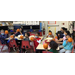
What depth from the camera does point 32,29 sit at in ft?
21.7

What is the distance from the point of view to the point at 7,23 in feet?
21.4

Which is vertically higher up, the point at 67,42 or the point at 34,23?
the point at 34,23

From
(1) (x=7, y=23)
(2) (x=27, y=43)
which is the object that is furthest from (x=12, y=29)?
(2) (x=27, y=43)

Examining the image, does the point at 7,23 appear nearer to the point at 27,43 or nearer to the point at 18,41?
the point at 18,41

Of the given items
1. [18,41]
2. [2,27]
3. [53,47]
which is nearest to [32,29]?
[2,27]

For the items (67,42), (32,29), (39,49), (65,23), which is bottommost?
(39,49)

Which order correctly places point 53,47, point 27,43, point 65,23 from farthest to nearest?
point 65,23 < point 27,43 < point 53,47

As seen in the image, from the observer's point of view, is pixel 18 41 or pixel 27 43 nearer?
pixel 27 43

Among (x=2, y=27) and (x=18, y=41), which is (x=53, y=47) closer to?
(x=18, y=41)

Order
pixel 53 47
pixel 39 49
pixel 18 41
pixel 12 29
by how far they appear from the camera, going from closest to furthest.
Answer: pixel 53 47
pixel 39 49
pixel 18 41
pixel 12 29

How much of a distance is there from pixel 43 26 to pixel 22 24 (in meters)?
1.60

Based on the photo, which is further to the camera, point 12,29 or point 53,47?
point 12,29

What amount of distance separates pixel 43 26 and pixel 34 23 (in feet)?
2.43

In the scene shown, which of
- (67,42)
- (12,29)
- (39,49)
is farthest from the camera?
(12,29)
